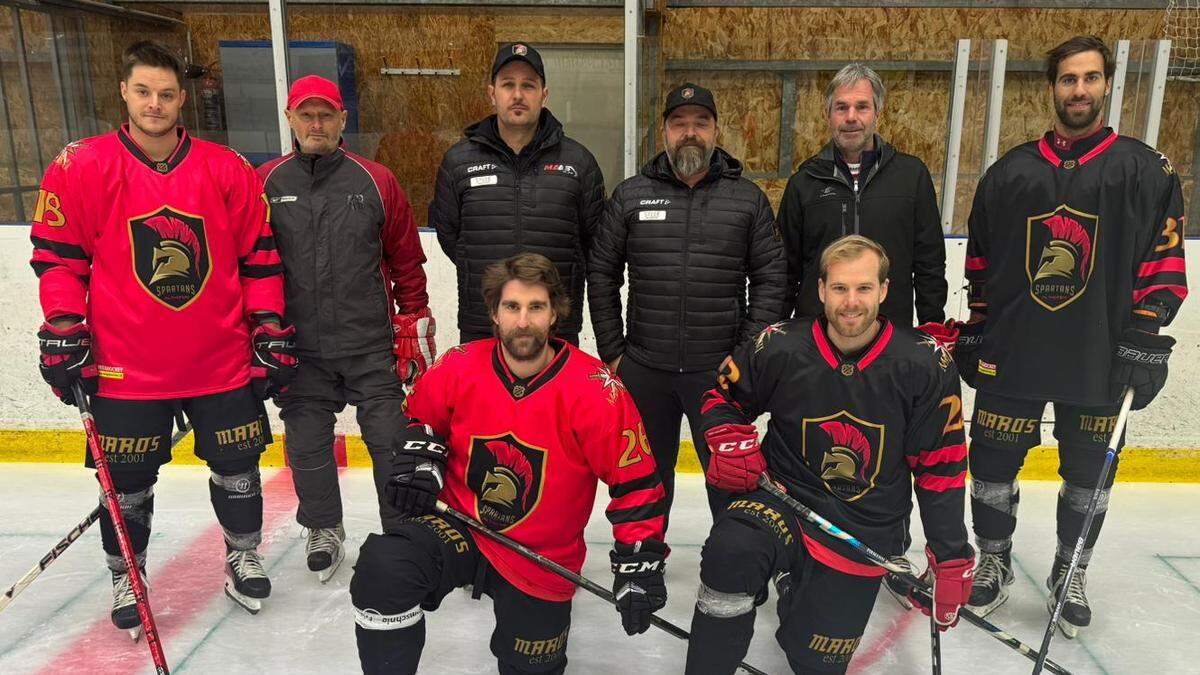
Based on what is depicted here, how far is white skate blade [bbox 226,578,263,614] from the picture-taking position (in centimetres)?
234

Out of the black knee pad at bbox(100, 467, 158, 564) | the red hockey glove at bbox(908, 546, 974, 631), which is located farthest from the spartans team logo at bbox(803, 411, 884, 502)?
the black knee pad at bbox(100, 467, 158, 564)

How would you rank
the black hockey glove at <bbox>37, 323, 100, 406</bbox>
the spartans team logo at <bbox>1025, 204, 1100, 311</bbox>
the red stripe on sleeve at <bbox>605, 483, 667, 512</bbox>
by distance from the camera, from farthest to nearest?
the spartans team logo at <bbox>1025, 204, 1100, 311</bbox> < the black hockey glove at <bbox>37, 323, 100, 406</bbox> < the red stripe on sleeve at <bbox>605, 483, 667, 512</bbox>

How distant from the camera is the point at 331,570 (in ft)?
8.38

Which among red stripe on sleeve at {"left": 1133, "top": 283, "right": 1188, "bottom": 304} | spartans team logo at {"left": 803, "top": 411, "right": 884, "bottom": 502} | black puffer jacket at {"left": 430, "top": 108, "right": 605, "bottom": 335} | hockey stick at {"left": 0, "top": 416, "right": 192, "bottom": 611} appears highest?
black puffer jacket at {"left": 430, "top": 108, "right": 605, "bottom": 335}

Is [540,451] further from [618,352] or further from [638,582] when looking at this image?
[618,352]

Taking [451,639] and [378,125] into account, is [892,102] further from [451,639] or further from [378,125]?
[451,639]

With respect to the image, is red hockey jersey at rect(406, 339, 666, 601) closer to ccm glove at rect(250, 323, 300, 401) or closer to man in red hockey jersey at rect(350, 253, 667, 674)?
man in red hockey jersey at rect(350, 253, 667, 674)

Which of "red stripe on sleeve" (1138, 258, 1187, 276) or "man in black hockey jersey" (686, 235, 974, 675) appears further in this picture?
"red stripe on sleeve" (1138, 258, 1187, 276)

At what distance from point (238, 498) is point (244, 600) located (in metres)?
0.30

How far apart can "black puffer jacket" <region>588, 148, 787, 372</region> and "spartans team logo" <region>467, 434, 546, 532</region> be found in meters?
0.58

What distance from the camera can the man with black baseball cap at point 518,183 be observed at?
2.32m

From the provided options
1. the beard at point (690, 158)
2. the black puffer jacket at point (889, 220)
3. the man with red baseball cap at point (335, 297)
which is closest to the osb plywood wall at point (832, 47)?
the black puffer jacket at point (889, 220)

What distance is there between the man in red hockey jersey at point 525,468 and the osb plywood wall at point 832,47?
2.17 metres

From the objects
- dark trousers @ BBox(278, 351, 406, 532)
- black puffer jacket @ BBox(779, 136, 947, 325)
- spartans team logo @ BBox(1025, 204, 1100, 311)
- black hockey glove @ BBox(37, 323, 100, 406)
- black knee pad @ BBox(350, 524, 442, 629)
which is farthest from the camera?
dark trousers @ BBox(278, 351, 406, 532)
